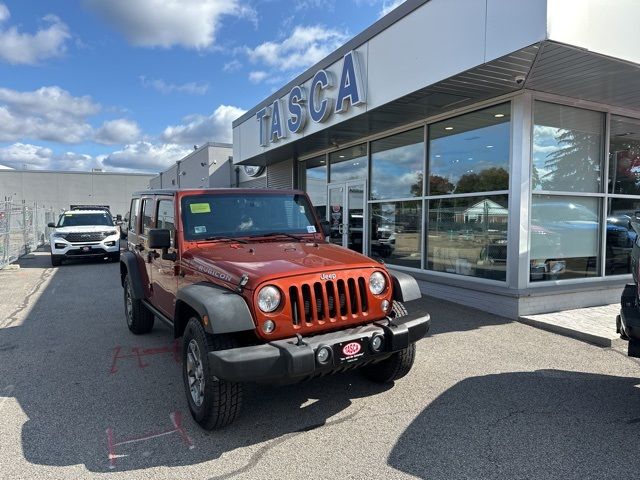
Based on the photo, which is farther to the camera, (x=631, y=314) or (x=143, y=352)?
(x=143, y=352)

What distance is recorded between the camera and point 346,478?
2.91m

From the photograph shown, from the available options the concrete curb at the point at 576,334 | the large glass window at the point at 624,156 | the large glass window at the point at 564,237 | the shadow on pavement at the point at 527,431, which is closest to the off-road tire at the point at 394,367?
the shadow on pavement at the point at 527,431

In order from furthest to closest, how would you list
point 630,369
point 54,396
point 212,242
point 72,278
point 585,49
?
point 72,278
point 585,49
point 630,369
point 212,242
point 54,396

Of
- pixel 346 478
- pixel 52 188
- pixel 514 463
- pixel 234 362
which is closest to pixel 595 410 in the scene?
pixel 514 463

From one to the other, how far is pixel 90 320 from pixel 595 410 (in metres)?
6.71

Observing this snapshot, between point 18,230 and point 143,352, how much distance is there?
613 inches

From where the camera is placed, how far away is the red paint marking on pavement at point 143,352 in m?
5.11

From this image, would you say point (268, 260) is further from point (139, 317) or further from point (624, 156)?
point (624, 156)

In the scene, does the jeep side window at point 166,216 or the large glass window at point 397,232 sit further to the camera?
the large glass window at point 397,232

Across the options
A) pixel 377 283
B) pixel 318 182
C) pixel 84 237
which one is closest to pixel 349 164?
pixel 318 182

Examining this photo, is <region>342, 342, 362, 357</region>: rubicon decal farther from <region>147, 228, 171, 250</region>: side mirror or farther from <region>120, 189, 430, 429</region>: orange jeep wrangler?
<region>147, 228, 171, 250</region>: side mirror

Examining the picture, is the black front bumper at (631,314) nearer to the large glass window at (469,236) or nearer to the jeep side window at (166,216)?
the large glass window at (469,236)

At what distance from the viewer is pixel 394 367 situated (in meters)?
4.19

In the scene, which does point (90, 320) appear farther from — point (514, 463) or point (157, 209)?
point (514, 463)
